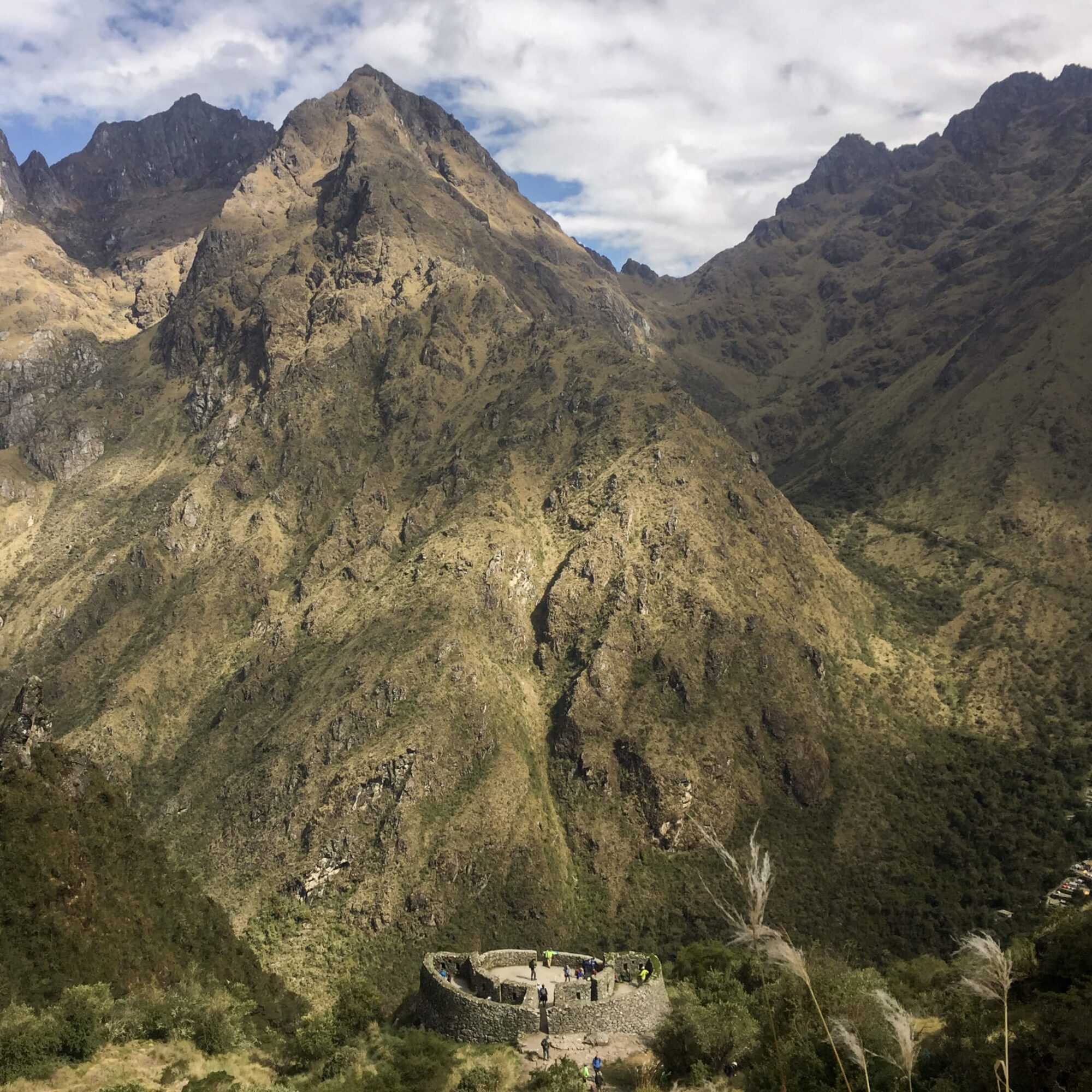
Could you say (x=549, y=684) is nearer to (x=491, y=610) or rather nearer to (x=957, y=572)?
(x=491, y=610)

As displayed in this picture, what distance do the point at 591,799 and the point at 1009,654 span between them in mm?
82897

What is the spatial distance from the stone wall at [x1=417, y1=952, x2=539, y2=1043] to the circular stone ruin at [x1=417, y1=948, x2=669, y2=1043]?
33 millimetres

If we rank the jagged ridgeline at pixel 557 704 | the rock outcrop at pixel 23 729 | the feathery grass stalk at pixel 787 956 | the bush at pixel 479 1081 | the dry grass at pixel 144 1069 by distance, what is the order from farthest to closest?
the jagged ridgeline at pixel 557 704 < the rock outcrop at pixel 23 729 < the bush at pixel 479 1081 < the dry grass at pixel 144 1069 < the feathery grass stalk at pixel 787 956

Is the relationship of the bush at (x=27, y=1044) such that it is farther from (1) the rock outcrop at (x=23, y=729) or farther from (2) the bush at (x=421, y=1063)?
(1) the rock outcrop at (x=23, y=729)

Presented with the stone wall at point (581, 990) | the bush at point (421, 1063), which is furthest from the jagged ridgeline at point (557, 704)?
the stone wall at point (581, 990)

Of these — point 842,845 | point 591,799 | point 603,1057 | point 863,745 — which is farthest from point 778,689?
point 603,1057

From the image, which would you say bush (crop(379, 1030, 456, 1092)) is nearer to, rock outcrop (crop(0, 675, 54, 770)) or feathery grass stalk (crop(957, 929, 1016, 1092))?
feathery grass stalk (crop(957, 929, 1016, 1092))

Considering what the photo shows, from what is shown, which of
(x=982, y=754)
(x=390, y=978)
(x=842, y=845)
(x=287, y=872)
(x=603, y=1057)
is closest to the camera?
(x=603, y=1057)

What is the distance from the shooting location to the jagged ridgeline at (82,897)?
5831 cm

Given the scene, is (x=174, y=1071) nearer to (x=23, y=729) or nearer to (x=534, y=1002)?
(x=534, y=1002)

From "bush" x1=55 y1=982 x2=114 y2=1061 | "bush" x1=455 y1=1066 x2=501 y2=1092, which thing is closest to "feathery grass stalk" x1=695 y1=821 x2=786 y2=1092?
"bush" x1=455 y1=1066 x2=501 y2=1092

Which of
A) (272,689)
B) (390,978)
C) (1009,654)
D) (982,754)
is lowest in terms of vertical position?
(390,978)

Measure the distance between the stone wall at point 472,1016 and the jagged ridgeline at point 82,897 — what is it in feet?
62.8

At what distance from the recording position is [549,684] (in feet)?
528
